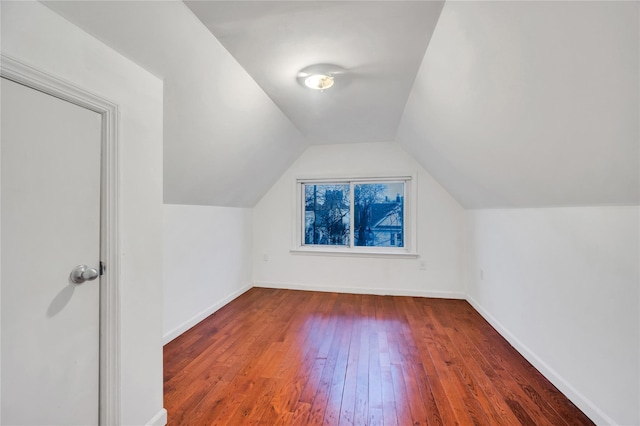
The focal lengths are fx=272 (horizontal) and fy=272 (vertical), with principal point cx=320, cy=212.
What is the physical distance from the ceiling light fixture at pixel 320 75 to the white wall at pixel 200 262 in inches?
64.3

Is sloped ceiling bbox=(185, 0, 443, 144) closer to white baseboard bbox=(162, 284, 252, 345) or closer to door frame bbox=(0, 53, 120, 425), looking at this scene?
door frame bbox=(0, 53, 120, 425)

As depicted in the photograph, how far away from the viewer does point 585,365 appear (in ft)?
5.18

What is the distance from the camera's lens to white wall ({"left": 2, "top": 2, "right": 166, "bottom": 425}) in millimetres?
1071

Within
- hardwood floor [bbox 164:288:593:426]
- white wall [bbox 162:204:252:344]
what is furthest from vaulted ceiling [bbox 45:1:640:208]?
hardwood floor [bbox 164:288:593:426]

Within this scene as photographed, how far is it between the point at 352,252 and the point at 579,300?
2.49 m

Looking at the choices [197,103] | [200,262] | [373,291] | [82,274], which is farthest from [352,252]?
[82,274]

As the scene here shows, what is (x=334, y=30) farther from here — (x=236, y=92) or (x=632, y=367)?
(x=632, y=367)

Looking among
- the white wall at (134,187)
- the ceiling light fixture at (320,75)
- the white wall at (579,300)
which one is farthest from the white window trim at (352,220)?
the white wall at (134,187)

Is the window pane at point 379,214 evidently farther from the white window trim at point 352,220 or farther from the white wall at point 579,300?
the white wall at point 579,300

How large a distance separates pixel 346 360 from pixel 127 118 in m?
2.15

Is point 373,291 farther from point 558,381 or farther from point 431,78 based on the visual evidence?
point 431,78

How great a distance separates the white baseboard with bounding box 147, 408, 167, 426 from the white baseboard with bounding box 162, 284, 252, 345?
995 millimetres

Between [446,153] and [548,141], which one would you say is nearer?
[548,141]

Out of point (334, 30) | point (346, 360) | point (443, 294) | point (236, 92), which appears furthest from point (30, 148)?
point (443, 294)
